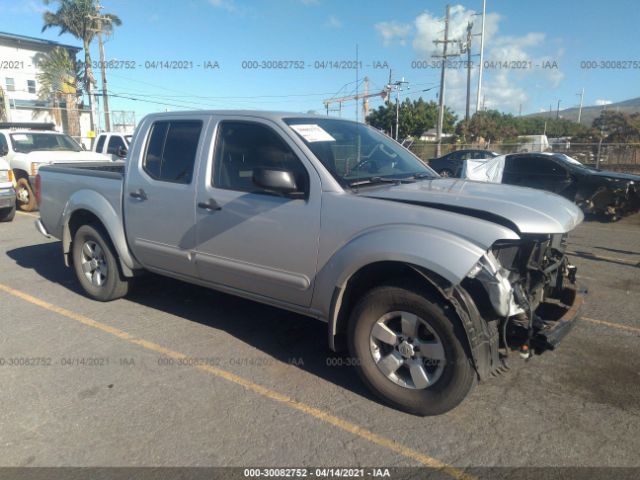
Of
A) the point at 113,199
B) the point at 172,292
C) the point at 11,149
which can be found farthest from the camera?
the point at 11,149

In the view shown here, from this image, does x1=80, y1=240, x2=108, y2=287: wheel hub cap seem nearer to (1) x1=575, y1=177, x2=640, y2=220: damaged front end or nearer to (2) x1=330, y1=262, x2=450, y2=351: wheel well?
(2) x1=330, y1=262, x2=450, y2=351: wheel well

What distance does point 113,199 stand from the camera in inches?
195

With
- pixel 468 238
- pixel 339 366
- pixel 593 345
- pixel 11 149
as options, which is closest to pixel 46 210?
pixel 339 366

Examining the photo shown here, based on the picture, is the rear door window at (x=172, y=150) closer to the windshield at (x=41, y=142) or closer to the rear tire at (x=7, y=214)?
the rear tire at (x=7, y=214)

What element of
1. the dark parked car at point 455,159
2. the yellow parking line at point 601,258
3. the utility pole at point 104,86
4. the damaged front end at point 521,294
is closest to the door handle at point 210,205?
the damaged front end at point 521,294

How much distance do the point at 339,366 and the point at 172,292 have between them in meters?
2.61

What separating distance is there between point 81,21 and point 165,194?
39.4 m

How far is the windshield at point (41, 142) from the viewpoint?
11.9 m

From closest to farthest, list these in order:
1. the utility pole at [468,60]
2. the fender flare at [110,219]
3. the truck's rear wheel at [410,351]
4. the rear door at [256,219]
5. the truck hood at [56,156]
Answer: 1. the truck's rear wheel at [410,351]
2. the rear door at [256,219]
3. the fender flare at [110,219]
4. the truck hood at [56,156]
5. the utility pole at [468,60]

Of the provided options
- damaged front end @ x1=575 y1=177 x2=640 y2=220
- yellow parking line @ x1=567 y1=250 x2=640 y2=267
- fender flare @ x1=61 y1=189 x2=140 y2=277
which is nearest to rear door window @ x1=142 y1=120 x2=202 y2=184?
fender flare @ x1=61 y1=189 x2=140 y2=277

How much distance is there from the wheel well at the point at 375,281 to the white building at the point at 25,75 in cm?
3989

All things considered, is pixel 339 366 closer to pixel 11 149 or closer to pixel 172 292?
pixel 172 292

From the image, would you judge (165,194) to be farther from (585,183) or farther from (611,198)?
(611,198)

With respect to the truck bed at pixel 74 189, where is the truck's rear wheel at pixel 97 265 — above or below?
below
